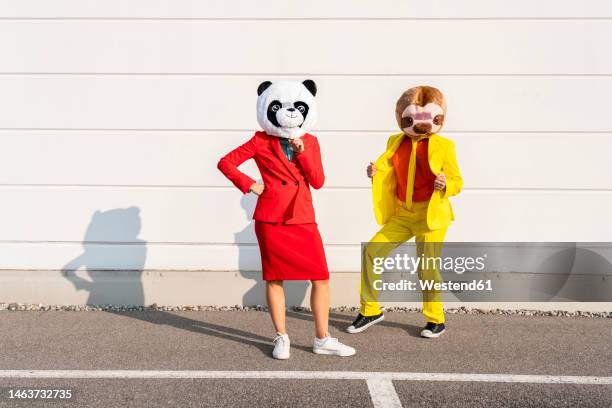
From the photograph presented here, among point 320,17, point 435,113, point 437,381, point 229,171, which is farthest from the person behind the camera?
point 320,17

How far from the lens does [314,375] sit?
334 cm

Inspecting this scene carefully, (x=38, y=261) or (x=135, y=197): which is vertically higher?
(x=135, y=197)

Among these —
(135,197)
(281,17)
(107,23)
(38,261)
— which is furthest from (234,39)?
(38,261)

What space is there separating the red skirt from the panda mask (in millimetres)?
531

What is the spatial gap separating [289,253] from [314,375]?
2.25 feet

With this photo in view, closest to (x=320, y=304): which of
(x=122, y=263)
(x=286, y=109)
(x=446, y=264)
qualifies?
(x=286, y=109)

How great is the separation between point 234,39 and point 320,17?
0.65 m

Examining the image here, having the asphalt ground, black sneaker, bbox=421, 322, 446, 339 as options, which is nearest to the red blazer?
the asphalt ground

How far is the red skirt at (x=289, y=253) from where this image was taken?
11.8ft

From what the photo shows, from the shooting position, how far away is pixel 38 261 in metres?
4.82

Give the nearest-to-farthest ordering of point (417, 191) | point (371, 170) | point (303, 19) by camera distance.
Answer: point (371, 170)
point (417, 191)
point (303, 19)

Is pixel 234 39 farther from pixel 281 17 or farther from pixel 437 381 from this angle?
pixel 437 381

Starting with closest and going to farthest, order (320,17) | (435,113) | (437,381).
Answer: (437,381) → (435,113) → (320,17)

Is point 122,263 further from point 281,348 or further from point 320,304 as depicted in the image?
point 320,304
